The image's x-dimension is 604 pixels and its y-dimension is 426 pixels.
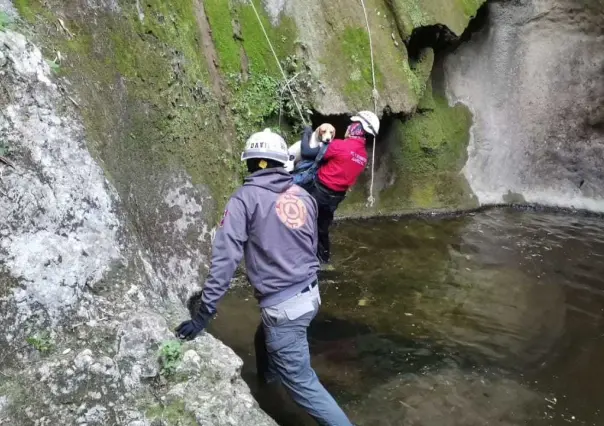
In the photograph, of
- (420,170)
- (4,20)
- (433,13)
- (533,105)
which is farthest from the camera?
(533,105)

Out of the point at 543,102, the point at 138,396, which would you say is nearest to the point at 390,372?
the point at 138,396

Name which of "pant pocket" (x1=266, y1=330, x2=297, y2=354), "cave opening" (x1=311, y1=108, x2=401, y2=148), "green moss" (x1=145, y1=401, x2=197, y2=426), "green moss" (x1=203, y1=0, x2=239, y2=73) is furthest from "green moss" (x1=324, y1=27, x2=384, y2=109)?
"green moss" (x1=145, y1=401, x2=197, y2=426)

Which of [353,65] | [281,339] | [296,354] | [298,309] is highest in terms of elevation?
[353,65]

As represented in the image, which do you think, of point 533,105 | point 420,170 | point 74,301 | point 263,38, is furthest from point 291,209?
point 533,105

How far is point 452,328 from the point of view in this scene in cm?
628

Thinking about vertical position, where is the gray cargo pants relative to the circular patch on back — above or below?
below

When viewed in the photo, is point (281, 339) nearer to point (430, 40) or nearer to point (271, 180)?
point (271, 180)

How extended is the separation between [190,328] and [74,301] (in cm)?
71

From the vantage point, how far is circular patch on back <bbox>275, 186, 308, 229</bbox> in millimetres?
3838

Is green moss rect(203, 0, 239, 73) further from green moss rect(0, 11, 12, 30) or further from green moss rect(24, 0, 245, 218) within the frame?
green moss rect(0, 11, 12, 30)

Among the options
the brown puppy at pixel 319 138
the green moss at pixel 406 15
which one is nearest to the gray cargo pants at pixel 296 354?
the brown puppy at pixel 319 138

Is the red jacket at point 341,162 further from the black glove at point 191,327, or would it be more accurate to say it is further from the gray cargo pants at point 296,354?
the black glove at point 191,327

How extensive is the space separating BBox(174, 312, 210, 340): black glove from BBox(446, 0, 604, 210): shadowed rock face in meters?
8.35

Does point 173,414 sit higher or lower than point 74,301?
lower
